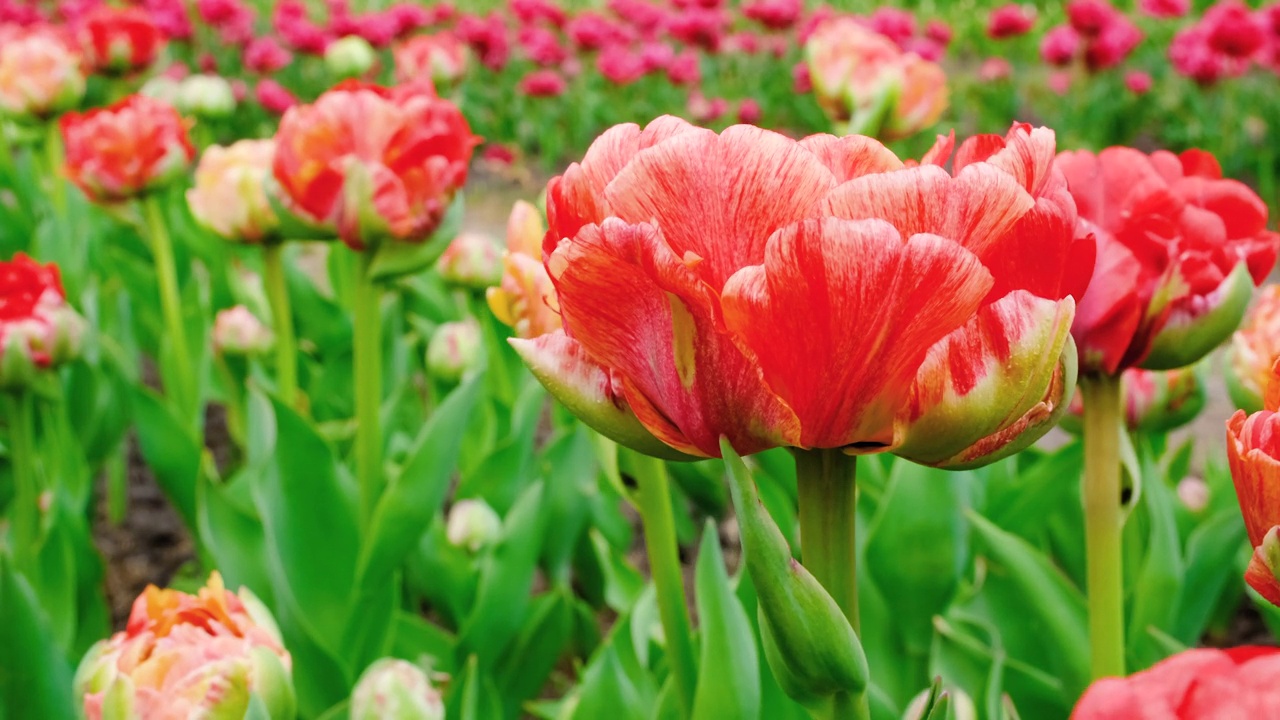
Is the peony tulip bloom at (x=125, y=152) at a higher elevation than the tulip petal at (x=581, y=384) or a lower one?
lower

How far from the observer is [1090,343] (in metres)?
0.65

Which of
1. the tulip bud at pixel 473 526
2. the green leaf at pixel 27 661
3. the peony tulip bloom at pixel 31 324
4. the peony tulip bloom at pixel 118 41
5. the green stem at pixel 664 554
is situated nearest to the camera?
the green stem at pixel 664 554

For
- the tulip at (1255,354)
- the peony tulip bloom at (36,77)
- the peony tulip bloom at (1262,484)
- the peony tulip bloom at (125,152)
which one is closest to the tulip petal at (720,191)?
the peony tulip bloom at (1262,484)

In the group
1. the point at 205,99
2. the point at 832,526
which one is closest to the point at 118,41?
the point at 205,99

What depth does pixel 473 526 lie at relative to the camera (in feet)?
4.08

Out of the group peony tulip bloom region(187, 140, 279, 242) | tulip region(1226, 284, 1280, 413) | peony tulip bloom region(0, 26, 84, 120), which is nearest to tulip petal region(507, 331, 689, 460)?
tulip region(1226, 284, 1280, 413)

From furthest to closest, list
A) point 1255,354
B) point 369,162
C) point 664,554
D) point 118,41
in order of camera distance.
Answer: point 118,41 < point 369,162 < point 1255,354 < point 664,554

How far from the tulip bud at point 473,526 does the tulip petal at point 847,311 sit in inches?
34.7

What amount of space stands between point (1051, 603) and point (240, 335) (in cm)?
107

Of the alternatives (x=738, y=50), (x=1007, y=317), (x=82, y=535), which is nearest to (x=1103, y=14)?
(x=738, y=50)

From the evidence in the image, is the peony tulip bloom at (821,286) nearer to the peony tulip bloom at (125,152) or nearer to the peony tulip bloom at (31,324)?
the peony tulip bloom at (31,324)

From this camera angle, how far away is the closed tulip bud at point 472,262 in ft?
4.89

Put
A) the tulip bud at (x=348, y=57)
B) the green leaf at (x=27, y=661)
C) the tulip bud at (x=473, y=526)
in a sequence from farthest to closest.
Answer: the tulip bud at (x=348, y=57) → the tulip bud at (x=473, y=526) → the green leaf at (x=27, y=661)

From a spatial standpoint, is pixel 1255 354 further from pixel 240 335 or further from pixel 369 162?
pixel 240 335
